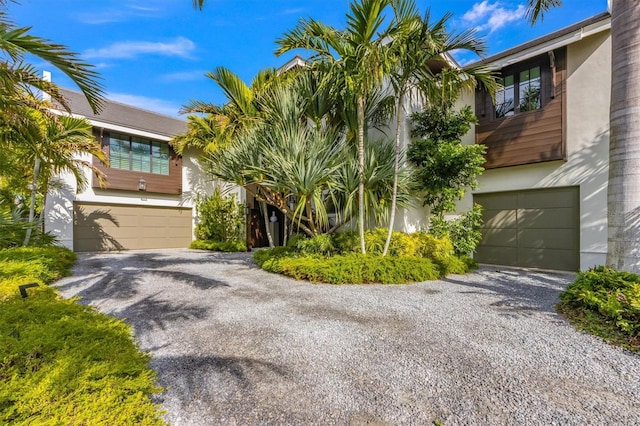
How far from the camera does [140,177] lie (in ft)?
45.0

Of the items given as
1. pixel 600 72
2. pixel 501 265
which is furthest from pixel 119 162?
pixel 600 72

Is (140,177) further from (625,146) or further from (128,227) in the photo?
(625,146)

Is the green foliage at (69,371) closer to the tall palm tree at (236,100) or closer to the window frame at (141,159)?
the tall palm tree at (236,100)

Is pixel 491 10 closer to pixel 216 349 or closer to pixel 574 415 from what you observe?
pixel 574 415

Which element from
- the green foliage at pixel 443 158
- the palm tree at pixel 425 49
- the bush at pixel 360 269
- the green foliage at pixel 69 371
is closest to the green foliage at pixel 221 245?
the bush at pixel 360 269

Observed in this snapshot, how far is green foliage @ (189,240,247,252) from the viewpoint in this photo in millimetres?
13515

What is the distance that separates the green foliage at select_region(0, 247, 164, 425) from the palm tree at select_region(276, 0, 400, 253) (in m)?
5.77

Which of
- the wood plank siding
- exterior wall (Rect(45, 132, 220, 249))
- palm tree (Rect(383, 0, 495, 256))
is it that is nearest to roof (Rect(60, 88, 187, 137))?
exterior wall (Rect(45, 132, 220, 249))

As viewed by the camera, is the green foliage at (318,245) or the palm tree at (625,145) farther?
the green foliage at (318,245)

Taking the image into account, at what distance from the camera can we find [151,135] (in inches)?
542

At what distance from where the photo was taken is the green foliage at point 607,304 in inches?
134

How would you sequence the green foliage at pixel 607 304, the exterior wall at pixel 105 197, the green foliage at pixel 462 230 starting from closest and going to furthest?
the green foliage at pixel 607 304
the green foliage at pixel 462 230
the exterior wall at pixel 105 197

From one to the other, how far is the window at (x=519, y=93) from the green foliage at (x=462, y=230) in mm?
3081

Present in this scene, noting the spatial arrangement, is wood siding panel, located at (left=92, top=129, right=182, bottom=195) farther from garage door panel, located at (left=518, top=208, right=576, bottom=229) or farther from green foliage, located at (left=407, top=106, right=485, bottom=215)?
garage door panel, located at (left=518, top=208, right=576, bottom=229)
